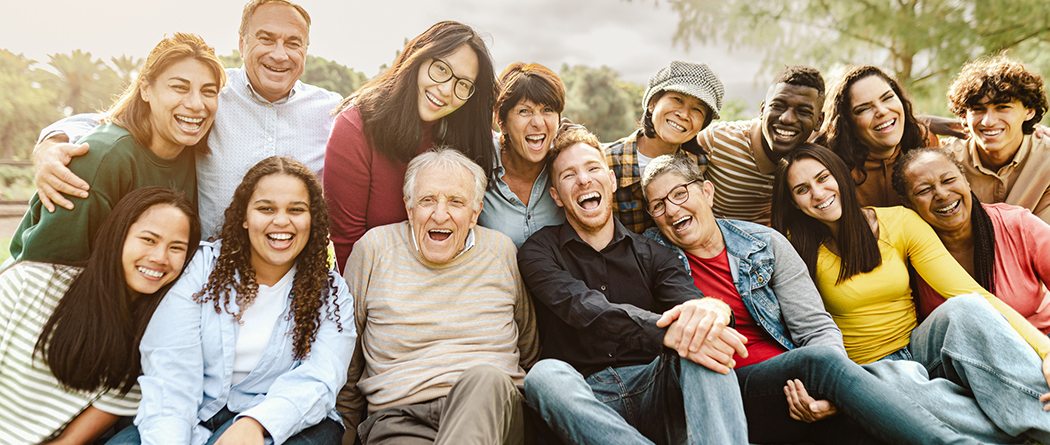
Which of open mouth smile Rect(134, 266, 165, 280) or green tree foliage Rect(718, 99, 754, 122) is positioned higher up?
green tree foliage Rect(718, 99, 754, 122)

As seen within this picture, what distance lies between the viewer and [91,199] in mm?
2307

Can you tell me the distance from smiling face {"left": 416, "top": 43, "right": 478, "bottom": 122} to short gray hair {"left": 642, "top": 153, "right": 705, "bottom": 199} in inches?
43.6

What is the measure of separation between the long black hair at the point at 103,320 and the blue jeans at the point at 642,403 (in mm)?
1645

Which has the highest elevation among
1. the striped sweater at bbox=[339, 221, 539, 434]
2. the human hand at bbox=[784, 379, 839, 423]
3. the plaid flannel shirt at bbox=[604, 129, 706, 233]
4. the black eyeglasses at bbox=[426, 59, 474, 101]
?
the black eyeglasses at bbox=[426, 59, 474, 101]

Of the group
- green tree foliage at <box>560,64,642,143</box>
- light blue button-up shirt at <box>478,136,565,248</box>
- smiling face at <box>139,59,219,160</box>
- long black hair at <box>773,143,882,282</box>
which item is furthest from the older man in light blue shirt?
green tree foliage at <box>560,64,642,143</box>

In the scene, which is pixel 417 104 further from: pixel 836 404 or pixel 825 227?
pixel 836 404

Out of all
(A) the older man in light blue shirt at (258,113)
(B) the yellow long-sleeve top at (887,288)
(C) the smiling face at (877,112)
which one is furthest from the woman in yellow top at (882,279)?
(A) the older man in light blue shirt at (258,113)

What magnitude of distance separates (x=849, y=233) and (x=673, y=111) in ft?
3.92

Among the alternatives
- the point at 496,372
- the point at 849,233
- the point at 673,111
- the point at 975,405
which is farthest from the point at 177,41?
the point at 975,405

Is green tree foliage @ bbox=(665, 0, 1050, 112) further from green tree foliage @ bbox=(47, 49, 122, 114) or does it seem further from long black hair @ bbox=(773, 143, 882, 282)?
green tree foliage @ bbox=(47, 49, 122, 114)

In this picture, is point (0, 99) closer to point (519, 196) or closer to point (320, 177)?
point (320, 177)

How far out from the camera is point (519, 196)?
3100 mm

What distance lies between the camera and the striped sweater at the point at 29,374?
208 centimetres

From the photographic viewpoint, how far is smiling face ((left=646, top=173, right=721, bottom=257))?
2.81 meters
